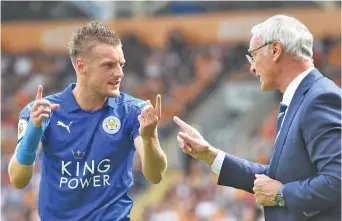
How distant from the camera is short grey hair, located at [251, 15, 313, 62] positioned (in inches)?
163

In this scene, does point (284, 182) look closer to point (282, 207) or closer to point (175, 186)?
point (282, 207)

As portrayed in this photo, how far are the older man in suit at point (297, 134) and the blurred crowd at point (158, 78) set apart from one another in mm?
7616

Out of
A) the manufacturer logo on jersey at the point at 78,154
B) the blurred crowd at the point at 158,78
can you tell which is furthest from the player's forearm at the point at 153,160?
the blurred crowd at the point at 158,78

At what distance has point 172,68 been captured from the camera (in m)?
16.7

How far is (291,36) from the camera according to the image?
4.15 m

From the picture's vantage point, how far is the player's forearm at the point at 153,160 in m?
4.54

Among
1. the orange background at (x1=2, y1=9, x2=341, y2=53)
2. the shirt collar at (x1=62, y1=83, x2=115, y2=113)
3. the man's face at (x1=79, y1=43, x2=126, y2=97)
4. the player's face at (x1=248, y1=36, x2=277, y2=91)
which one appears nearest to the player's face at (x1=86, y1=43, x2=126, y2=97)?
the man's face at (x1=79, y1=43, x2=126, y2=97)

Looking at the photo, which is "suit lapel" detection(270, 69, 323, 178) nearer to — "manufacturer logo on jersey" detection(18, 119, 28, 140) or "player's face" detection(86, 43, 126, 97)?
"player's face" detection(86, 43, 126, 97)

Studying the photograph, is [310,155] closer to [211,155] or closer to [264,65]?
[264,65]

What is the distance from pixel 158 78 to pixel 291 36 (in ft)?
40.5

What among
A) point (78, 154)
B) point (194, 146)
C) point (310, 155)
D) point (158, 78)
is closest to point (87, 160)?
point (78, 154)

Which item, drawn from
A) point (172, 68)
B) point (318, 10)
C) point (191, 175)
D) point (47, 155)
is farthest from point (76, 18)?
point (47, 155)

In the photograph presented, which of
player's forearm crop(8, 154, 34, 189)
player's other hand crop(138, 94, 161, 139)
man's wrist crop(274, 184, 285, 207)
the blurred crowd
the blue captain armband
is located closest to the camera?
man's wrist crop(274, 184, 285, 207)

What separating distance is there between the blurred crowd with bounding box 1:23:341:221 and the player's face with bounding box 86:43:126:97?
7.08 metres
